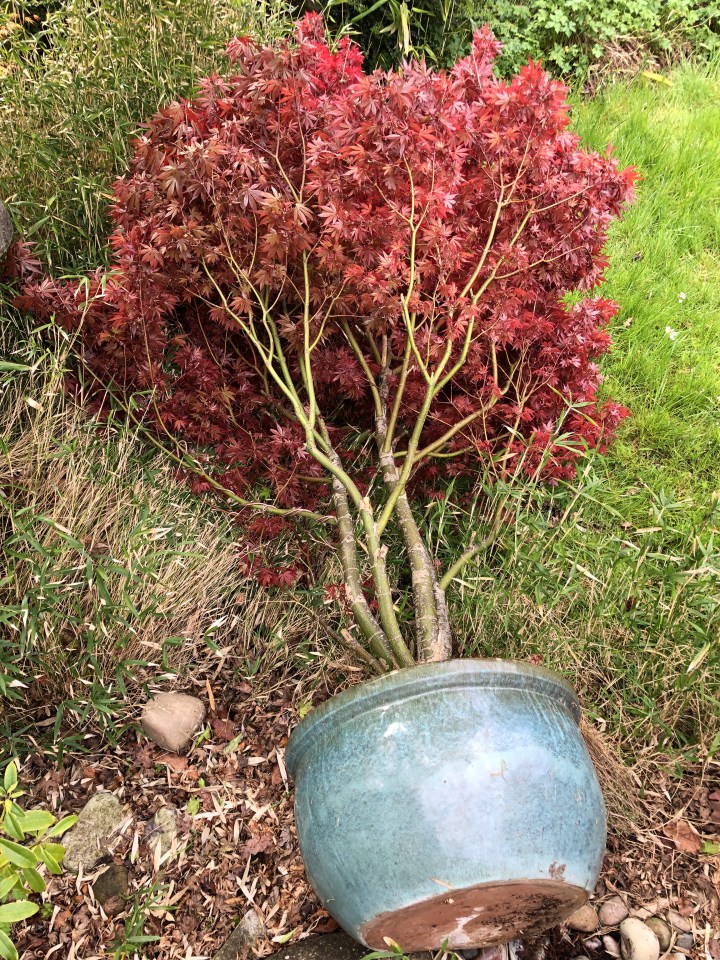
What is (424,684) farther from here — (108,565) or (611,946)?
(108,565)

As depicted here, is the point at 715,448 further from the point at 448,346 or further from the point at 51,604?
the point at 51,604

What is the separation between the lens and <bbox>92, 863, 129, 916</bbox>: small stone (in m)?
2.06

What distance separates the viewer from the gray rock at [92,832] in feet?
7.01

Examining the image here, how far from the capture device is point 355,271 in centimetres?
222

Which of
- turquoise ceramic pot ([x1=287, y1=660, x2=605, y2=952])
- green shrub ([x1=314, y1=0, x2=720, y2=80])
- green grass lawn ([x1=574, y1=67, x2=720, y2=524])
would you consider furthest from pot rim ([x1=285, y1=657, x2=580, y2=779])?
green shrub ([x1=314, y1=0, x2=720, y2=80])

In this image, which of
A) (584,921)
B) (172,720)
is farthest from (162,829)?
(584,921)

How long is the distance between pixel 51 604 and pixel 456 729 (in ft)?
3.96

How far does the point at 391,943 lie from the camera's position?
1.70 metres

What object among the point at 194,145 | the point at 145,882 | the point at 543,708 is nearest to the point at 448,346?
the point at 194,145

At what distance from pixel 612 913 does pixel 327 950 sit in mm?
755

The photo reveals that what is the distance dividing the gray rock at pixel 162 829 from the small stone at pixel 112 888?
0.10 meters

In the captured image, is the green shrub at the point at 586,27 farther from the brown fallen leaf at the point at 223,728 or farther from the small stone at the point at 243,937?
the small stone at the point at 243,937

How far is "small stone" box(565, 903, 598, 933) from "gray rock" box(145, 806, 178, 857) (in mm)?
1104

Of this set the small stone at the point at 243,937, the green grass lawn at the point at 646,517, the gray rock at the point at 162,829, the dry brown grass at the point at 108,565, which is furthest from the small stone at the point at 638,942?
the gray rock at the point at 162,829
